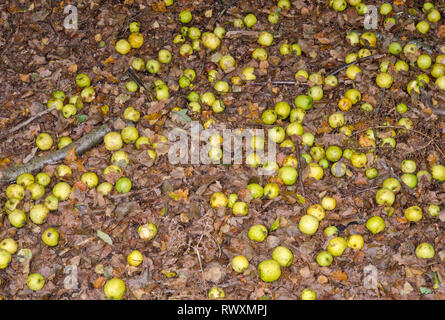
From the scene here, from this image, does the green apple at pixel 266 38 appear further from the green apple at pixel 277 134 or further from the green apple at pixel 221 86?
the green apple at pixel 277 134

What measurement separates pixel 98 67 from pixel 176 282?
4041mm

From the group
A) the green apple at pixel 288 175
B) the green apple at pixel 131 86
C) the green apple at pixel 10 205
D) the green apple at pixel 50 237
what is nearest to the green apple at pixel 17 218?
the green apple at pixel 10 205

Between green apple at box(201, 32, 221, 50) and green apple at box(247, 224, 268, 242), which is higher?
green apple at box(201, 32, 221, 50)

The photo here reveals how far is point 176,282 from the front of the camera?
4965 mm

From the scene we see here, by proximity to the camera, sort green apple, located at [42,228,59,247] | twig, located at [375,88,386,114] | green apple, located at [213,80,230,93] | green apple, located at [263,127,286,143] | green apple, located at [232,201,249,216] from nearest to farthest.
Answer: green apple, located at [42,228,59,247]
green apple, located at [232,201,249,216]
green apple, located at [263,127,286,143]
twig, located at [375,88,386,114]
green apple, located at [213,80,230,93]

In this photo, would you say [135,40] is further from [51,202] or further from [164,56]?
[51,202]

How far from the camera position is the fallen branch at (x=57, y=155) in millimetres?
5695

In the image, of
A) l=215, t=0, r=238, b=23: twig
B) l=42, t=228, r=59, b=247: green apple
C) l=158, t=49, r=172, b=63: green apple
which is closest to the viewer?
l=42, t=228, r=59, b=247: green apple

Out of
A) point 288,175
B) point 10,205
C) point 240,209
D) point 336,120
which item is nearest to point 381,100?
point 336,120

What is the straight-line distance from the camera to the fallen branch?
18.7ft

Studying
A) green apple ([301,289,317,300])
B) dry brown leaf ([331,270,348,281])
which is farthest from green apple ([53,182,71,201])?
dry brown leaf ([331,270,348,281])

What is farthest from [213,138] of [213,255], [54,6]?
[54,6]

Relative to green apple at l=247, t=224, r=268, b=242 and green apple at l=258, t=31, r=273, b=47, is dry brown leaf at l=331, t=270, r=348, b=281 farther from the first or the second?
green apple at l=258, t=31, r=273, b=47

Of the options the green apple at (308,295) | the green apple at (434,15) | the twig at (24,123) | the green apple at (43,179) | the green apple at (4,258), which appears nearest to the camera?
the green apple at (308,295)
